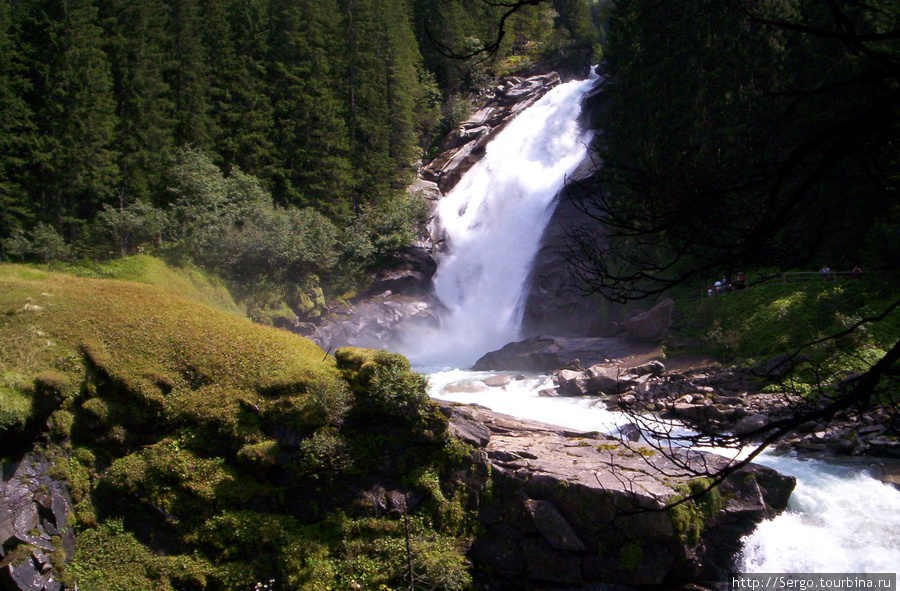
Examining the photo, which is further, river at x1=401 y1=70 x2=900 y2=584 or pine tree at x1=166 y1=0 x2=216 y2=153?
pine tree at x1=166 y1=0 x2=216 y2=153

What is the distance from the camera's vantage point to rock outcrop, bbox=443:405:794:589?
9273 millimetres

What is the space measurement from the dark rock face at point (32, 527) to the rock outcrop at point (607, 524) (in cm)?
651

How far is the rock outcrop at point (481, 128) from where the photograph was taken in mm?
41531

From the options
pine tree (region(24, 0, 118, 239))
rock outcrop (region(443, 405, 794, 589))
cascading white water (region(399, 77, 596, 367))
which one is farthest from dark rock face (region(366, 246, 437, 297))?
rock outcrop (region(443, 405, 794, 589))

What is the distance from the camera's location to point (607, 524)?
947 cm

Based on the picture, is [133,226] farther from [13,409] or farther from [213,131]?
[13,409]

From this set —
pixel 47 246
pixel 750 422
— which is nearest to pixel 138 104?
pixel 47 246

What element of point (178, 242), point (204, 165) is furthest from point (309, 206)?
point (178, 242)

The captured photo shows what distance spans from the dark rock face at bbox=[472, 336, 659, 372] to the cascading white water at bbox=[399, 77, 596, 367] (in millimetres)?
3587

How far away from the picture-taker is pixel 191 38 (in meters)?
30.3

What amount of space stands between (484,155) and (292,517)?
34.4 m

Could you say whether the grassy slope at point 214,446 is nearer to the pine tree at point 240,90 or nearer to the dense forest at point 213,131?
the dense forest at point 213,131

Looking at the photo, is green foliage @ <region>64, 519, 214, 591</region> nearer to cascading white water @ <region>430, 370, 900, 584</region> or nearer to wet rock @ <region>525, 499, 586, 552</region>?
wet rock @ <region>525, 499, 586, 552</region>

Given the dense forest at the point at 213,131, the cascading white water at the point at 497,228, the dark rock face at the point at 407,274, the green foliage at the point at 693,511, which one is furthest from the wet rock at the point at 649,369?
the dark rock face at the point at 407,274
